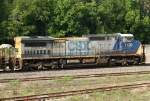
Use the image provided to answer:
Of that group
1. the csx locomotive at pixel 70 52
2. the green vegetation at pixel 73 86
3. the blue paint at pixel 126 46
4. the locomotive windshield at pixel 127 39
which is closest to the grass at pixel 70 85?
the green vegetation at pixel 73 86

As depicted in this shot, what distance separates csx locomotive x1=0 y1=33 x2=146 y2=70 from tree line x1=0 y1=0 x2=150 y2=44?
1698 cm

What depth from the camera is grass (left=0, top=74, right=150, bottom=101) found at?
15172mm

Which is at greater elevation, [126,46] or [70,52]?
[126,46]

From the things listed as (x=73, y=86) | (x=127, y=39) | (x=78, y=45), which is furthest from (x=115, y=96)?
(x=127, y=39)

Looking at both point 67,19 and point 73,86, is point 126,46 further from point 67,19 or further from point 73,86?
point 67,19

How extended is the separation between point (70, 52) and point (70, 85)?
7.58 metres

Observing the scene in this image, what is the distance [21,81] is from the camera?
1883 cm

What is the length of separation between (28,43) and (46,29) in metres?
20.4

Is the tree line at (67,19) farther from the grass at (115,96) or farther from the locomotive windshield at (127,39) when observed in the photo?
the grass at (115,96)

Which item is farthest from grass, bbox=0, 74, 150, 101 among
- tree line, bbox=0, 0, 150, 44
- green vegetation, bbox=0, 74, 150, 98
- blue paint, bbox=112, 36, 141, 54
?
tree line, bbox=0, 0, 150, 44

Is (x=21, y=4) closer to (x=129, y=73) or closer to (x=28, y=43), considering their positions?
(x=28, y=43)

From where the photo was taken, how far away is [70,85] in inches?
707

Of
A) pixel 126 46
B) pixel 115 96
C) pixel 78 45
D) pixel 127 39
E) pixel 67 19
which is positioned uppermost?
pixel 67 19

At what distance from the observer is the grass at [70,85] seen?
15.2 meters
